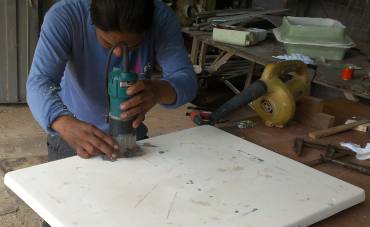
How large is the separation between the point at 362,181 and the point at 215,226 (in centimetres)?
51

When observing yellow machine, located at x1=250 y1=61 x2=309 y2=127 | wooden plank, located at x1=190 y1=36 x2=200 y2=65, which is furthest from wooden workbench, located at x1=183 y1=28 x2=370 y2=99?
yellow machine, located at x1=250 y1=61 x2=309 y2=127

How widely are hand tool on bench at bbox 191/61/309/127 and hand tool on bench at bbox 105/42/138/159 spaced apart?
14.2 inches

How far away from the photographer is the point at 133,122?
46.2 inches

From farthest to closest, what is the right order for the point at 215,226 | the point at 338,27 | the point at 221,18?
the point at 221,18 → the point at 338,27 → the point at 215,226

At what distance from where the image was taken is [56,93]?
1217 mm

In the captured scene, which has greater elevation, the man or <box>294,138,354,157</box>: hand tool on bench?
the man

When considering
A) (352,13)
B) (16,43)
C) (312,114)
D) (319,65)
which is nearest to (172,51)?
(312,114)

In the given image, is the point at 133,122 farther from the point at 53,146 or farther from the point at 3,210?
the point at 3,210

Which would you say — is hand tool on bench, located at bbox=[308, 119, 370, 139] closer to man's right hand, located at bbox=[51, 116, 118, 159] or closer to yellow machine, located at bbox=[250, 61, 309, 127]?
yellow machine, located at bbox=[250, 61, 309, 127]

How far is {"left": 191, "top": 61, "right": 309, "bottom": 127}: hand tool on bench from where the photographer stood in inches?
56.9

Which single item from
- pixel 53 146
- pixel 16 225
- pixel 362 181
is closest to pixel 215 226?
pixel 362 181

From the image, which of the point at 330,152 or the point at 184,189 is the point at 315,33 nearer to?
the point at 330,152

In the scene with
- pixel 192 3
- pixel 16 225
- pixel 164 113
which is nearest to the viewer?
pixel 16 225

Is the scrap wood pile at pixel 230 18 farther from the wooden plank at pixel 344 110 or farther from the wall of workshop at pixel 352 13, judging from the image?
the wooden plank at pixel 344 110
